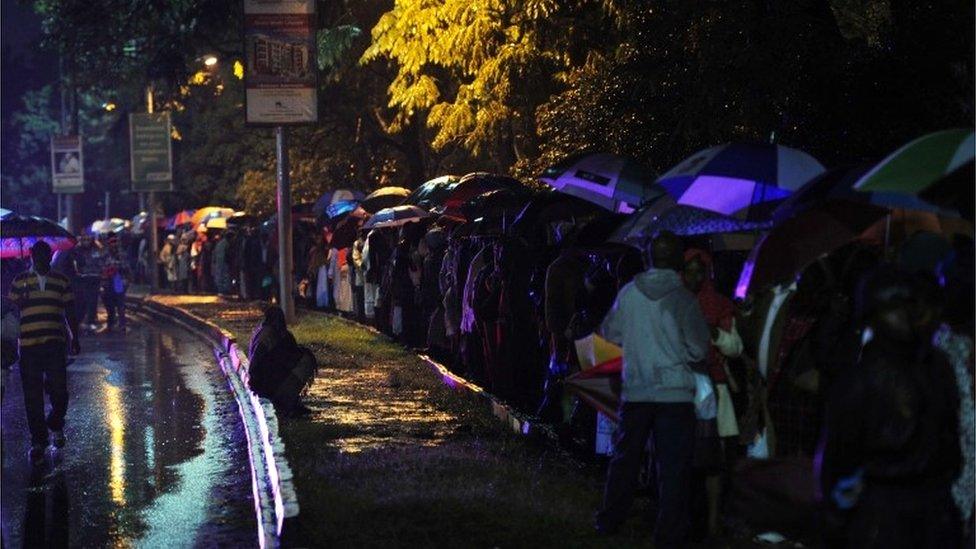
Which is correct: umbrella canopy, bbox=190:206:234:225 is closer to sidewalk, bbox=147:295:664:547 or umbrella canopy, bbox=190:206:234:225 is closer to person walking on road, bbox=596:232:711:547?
sidewalk, bbox=147:295:664:547

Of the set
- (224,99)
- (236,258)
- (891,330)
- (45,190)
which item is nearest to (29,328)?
(891,330)

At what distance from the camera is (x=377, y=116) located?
32469mm

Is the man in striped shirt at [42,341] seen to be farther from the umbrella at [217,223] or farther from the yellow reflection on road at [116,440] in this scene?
the umbrella at [217,223]

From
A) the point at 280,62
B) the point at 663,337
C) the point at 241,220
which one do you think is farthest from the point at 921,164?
the point at 241,220

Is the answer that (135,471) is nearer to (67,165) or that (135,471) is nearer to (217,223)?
(217,223)

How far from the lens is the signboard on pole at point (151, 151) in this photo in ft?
134

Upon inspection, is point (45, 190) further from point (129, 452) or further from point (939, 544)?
point (939, 544)

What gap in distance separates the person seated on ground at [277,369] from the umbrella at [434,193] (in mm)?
5394

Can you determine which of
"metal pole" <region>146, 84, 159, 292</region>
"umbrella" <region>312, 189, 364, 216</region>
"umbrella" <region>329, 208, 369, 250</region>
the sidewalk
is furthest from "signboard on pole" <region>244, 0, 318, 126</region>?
"metal pole" <region>146, 84, 159, 292</region>

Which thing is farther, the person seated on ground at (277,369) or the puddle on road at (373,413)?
the person seated on ground at (277,369)

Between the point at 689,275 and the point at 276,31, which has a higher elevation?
the point at 276,31

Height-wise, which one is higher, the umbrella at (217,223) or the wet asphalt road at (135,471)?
the umbrella at (217,223)

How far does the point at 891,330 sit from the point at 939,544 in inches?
30.8

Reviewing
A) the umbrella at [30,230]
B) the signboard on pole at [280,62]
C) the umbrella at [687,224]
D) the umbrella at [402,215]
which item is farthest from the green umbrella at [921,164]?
the signboard on pole at [280,62]
